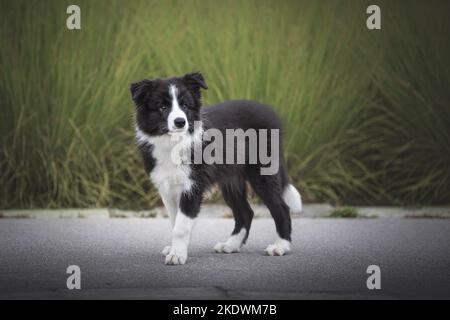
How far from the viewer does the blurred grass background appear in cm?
905

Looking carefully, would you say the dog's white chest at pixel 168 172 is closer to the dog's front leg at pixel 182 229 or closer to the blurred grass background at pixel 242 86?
the dog's front leg at pixel 182 229

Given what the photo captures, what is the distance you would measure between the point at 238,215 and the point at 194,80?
4.04 ft

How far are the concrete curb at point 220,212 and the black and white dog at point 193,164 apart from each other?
2.14 metres

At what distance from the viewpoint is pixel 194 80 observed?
6008mm

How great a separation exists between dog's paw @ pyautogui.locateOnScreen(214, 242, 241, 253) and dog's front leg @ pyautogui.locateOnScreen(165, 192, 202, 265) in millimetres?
671

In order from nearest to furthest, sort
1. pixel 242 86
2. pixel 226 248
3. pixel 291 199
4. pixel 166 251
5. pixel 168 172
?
pixel 168 172 < pixel 166 251 < pixel 226 248 < pixel 291 199 < pixel 242 86

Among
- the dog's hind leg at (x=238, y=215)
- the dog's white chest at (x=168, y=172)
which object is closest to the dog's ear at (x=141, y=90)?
the dog's white chest at (x=168, y=172)

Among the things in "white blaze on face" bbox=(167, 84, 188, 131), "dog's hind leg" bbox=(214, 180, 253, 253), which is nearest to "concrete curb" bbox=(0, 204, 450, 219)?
"dog's hind leg" bbox=(214, 180, 253, 253)

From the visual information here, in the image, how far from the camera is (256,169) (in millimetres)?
6391

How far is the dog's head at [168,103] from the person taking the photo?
19.0ft

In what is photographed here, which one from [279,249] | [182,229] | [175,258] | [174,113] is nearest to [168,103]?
[174,113]

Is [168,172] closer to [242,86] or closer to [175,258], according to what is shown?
[175,258]

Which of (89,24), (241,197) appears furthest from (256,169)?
(89,24)

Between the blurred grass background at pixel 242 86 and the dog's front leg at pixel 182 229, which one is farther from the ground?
the blurred grass background at pixel 242 86
